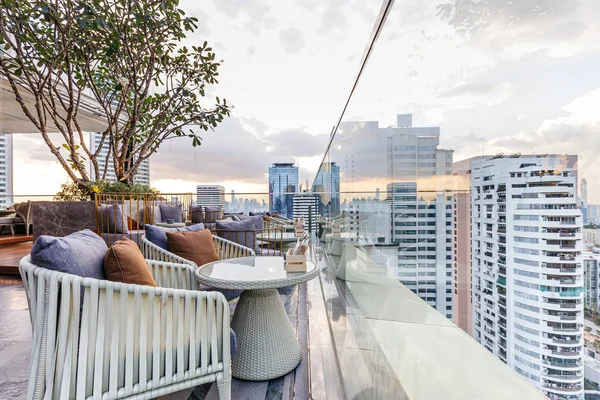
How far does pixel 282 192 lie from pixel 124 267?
6423 mm

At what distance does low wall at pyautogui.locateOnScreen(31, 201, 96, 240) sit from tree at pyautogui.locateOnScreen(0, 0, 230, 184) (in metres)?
0.84

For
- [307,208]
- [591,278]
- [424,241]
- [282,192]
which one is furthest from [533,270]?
[282,192]

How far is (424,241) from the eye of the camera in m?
0.95

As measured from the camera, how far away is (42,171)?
24.3 ft

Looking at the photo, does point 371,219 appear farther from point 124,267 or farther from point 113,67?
point 113,67

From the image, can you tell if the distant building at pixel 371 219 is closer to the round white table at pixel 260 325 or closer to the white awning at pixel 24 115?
the round white table at pixel 260 325

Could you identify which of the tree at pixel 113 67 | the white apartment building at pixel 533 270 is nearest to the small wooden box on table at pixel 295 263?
the white apartment building at pixel 533 270

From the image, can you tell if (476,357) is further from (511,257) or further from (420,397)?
(420,397)

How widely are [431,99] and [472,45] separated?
23cm

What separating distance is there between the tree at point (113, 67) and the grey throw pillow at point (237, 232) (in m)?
2.64

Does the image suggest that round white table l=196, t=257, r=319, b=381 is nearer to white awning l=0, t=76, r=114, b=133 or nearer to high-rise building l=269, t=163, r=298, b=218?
white awning l=0, t=76, r=114, b=133

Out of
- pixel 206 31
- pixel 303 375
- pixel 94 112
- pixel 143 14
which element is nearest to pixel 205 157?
pixel 94 112

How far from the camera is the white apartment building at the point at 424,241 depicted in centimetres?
78

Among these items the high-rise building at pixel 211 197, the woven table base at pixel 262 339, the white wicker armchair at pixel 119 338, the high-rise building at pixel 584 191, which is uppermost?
the high-rise building at pixel 211 197
